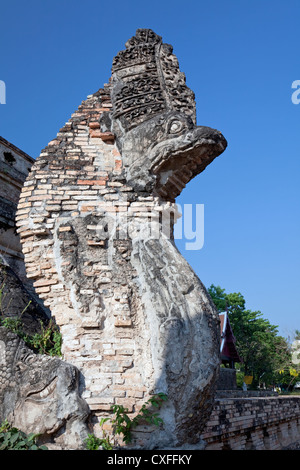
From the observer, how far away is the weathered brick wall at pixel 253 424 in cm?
596

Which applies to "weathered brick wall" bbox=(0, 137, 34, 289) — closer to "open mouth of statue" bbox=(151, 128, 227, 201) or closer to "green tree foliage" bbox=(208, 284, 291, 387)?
"open mouth of statue" bbox=(151, 128, 227, 201)

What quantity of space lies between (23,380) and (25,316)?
1.49m

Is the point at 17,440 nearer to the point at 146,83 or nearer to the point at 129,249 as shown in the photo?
the point at 129,249

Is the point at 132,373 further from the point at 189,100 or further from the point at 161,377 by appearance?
the point at 189,100

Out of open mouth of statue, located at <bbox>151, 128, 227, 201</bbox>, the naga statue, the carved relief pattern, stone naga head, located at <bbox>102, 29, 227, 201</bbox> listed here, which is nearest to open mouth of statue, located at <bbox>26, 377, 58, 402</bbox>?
the naga statue

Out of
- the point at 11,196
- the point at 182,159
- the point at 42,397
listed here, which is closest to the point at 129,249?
the point at 182,159

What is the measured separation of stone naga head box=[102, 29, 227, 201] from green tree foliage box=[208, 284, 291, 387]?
1801cm

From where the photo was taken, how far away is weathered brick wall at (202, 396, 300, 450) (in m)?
5.96

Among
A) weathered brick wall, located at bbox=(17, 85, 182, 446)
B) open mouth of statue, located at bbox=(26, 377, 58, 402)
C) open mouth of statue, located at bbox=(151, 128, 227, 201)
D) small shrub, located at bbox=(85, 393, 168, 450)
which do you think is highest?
open mouth of statue, located at bbox=(151, 128, 227, 201)

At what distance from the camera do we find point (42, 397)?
12.7ft

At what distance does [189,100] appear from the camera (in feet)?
18.5

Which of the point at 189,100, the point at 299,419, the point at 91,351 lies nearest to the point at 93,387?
the point at 91,351

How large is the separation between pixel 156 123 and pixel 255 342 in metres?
21.8

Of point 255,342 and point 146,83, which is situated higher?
point 146,83
